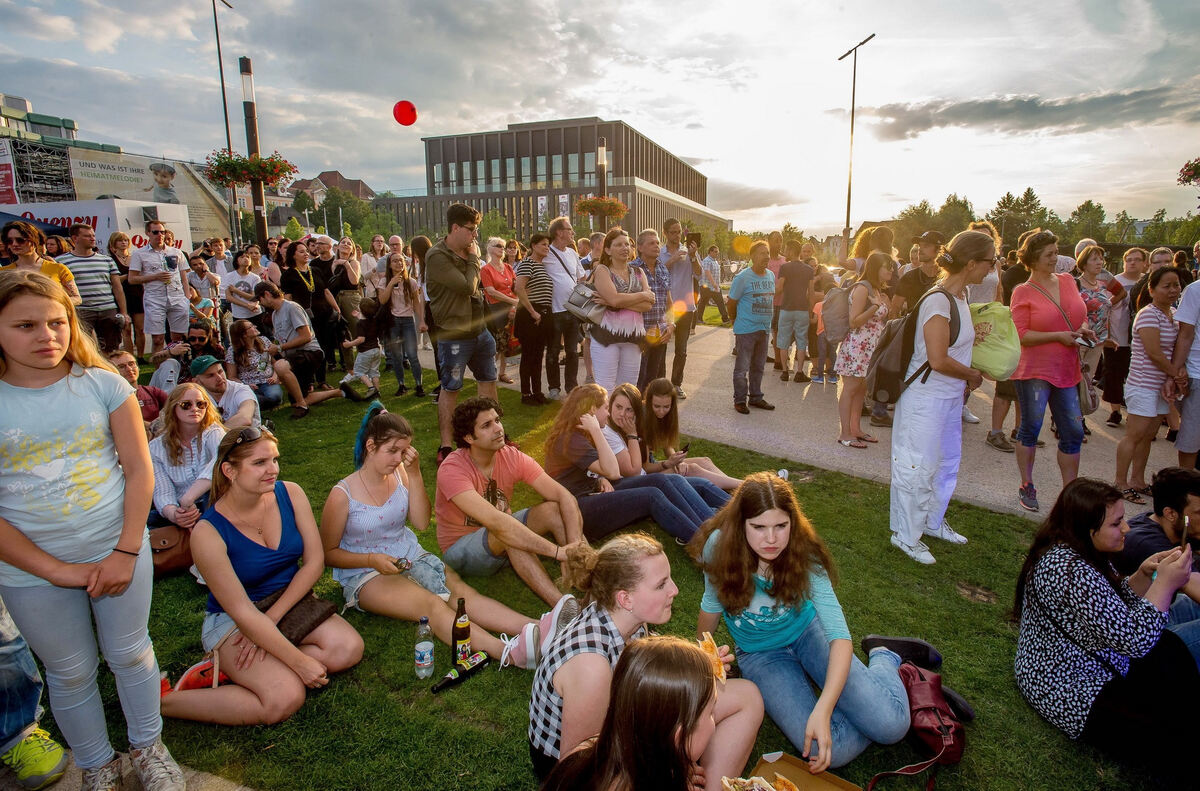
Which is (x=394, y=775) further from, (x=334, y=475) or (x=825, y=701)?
(x=334, y=475)

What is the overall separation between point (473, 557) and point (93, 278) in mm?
6463

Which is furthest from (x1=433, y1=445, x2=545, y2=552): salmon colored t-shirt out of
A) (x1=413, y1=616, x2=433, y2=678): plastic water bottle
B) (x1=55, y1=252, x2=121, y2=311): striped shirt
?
(x1=55, y1=252, x2=121, y2=311): striped shirt

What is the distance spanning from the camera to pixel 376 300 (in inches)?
314

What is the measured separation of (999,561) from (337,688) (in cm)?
434

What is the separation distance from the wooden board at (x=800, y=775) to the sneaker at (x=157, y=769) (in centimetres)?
225

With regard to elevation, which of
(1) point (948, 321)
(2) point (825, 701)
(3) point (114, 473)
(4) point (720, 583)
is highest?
(1) point (948, 321)

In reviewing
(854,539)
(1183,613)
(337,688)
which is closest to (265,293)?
(337,688)

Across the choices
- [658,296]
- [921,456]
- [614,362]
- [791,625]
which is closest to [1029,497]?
A: [921,456]

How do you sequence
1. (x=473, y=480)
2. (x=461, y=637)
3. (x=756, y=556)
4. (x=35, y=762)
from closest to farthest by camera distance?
(x=35, y=762) → (x=756, y=556) → (x=461, y=637) → (x=473, y=480)

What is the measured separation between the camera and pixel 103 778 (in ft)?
7.47

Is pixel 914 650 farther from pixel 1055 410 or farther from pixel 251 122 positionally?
pixel 251 122

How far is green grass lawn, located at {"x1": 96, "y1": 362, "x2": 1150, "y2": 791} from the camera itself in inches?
96.7

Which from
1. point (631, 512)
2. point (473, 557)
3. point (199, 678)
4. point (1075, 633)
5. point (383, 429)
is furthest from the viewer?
point (631, 512)

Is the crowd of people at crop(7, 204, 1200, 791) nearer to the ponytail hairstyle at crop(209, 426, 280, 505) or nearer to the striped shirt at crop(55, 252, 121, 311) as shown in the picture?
the ponytail hairstyle at crop(209, 426, 280, 505)
